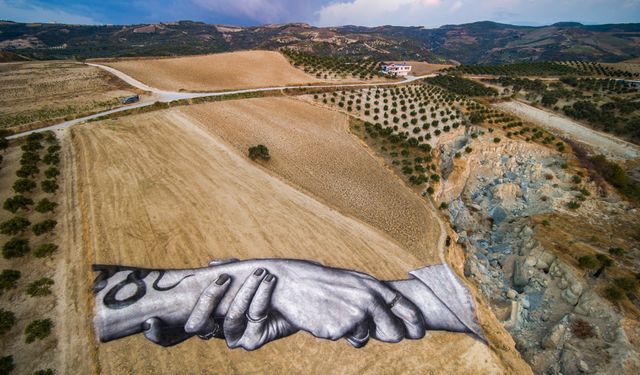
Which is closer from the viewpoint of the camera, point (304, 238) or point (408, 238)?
point (304, 238)

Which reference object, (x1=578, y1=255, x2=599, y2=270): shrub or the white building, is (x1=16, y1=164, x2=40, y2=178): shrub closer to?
(x1=578, y1=255, x2=599, y2=270): shrub

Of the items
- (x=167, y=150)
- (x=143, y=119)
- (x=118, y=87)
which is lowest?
(x=167, y=150)

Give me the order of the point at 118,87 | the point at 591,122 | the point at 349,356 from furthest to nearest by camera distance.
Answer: the point at 591,122
the point at 118,87
the point at 349,356

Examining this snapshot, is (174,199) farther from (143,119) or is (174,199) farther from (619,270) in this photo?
(619,270)

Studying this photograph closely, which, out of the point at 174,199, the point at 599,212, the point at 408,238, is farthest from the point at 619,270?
the point at 174,199

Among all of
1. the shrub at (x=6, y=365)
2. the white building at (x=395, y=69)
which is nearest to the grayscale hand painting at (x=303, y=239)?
the shrub at (x=6, y=365)

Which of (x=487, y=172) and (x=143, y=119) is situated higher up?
(x=143, y=119)
